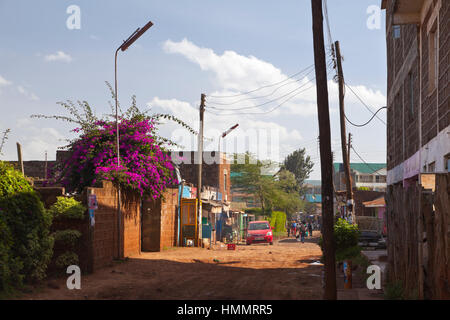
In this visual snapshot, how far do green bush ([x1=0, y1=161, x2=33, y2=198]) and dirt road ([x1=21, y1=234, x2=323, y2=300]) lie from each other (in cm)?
226

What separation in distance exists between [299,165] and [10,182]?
111 metres

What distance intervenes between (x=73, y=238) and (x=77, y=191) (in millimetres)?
6490

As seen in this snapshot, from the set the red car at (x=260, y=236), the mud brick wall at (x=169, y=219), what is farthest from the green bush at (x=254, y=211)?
the mud brick wall at (x=169, y=219)

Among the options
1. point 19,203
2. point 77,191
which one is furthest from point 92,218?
point 77,191

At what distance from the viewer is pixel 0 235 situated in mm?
11398

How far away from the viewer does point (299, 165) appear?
121m

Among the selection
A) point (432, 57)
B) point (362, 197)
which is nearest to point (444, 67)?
point (432, 57)

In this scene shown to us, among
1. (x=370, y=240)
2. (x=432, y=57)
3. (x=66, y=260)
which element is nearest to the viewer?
(x=432, y=57)

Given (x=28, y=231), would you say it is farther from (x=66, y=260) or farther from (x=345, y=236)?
(x=345, y=236)

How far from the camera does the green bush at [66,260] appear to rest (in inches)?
587

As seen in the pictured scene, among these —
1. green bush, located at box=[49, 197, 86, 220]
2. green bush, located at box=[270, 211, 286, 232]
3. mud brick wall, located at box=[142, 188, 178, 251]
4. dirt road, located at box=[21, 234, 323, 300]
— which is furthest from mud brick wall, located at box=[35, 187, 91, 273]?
green bush, located at box=[270, 211, 286, 232]

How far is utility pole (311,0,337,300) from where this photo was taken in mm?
11094

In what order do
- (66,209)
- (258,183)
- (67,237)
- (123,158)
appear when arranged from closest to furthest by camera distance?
1. (67,237)
2. (66,209)
3. (123,158)
4. (258,183)
